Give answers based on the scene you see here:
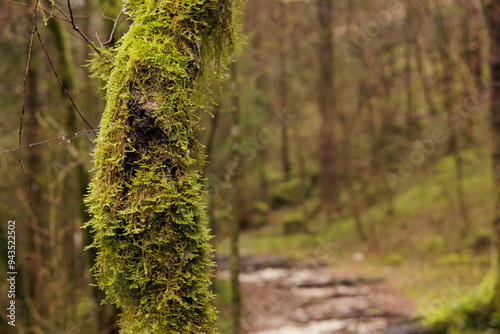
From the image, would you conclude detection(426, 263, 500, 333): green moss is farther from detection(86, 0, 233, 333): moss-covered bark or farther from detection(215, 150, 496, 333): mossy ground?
detection(86, 0, 233, 333): moss-covered bark

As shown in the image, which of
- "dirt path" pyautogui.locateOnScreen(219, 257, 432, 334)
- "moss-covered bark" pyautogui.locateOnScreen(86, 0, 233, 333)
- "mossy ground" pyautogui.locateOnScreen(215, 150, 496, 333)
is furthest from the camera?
"mossy ground" pyautogui.locateOnScreen(215, 150, 496, 333)

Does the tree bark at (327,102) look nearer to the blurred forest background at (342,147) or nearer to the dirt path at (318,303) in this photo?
the blurred forest background at (342,147)

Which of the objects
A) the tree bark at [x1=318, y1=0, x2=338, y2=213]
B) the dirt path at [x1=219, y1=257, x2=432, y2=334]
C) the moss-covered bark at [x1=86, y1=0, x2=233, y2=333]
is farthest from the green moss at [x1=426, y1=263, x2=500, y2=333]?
the tree bark at [x1=318, y1=0, x2=338, y2=213]

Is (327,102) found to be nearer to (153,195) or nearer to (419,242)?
(419,242)

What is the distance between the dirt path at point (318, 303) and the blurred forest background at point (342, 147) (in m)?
0.61

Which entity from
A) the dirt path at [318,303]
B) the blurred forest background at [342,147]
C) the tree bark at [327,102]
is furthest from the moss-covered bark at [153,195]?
the tree bark at [327,102]

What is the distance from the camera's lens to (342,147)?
1405 cm

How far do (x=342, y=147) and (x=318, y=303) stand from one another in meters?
6.43

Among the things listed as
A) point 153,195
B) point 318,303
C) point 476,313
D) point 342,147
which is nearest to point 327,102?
point 342,147

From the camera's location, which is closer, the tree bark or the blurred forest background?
the blurred forest background

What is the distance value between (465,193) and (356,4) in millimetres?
9029

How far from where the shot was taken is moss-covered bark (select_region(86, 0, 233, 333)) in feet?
4.55

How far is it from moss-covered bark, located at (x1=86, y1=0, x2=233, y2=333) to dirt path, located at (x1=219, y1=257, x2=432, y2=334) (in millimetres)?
6698

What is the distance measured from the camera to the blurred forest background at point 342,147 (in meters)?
7.51
